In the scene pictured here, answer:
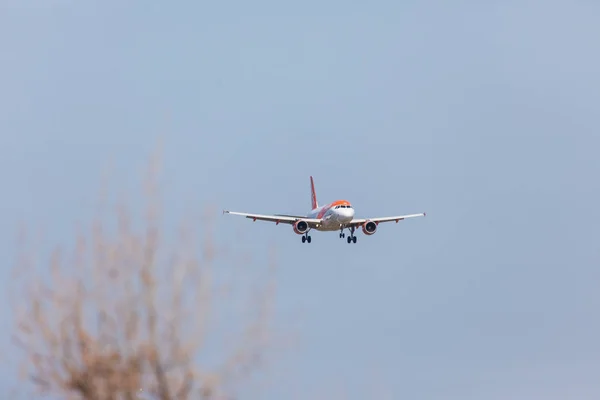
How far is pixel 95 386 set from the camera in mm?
24172

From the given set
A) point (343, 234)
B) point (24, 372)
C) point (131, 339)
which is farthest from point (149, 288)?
point (343, 234)

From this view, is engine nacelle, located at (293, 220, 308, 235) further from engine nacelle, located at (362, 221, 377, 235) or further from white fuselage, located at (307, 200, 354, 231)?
engine nacelle, located at (362, 221, 377, 235)

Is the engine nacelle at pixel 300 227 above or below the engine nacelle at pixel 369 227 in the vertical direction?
above

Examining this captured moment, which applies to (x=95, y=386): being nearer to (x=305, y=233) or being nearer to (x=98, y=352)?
(x=98, y=352)

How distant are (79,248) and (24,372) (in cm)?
319

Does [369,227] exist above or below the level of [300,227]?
below

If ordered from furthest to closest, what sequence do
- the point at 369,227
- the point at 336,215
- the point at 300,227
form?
the point at 369,227 < the point at 300,227 < the point at 336,215

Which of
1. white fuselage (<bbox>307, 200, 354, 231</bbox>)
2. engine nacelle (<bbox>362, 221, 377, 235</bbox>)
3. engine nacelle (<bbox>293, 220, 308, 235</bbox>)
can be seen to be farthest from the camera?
engine nacelle (<bbox>362, 221, 377, 235</bbox>)

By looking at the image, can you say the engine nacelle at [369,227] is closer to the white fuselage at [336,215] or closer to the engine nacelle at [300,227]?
the white fuselage at [336,215]

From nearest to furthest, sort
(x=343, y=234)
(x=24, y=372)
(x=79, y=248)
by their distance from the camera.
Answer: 1. (x=24, y=372)
2. (x=79, y=248)
3. (x=343, y=234)

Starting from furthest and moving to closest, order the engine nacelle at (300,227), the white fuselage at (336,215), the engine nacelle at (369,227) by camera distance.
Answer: the engine nacelle at (369,227), the engine nacelle at (300,227), the white fuselage at (336,215)

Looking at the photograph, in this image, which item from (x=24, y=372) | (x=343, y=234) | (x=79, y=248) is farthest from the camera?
(x=343, y=234)

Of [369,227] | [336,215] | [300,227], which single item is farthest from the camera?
[369,227]

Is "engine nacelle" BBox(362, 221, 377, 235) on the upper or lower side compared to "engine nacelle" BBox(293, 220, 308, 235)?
lower
